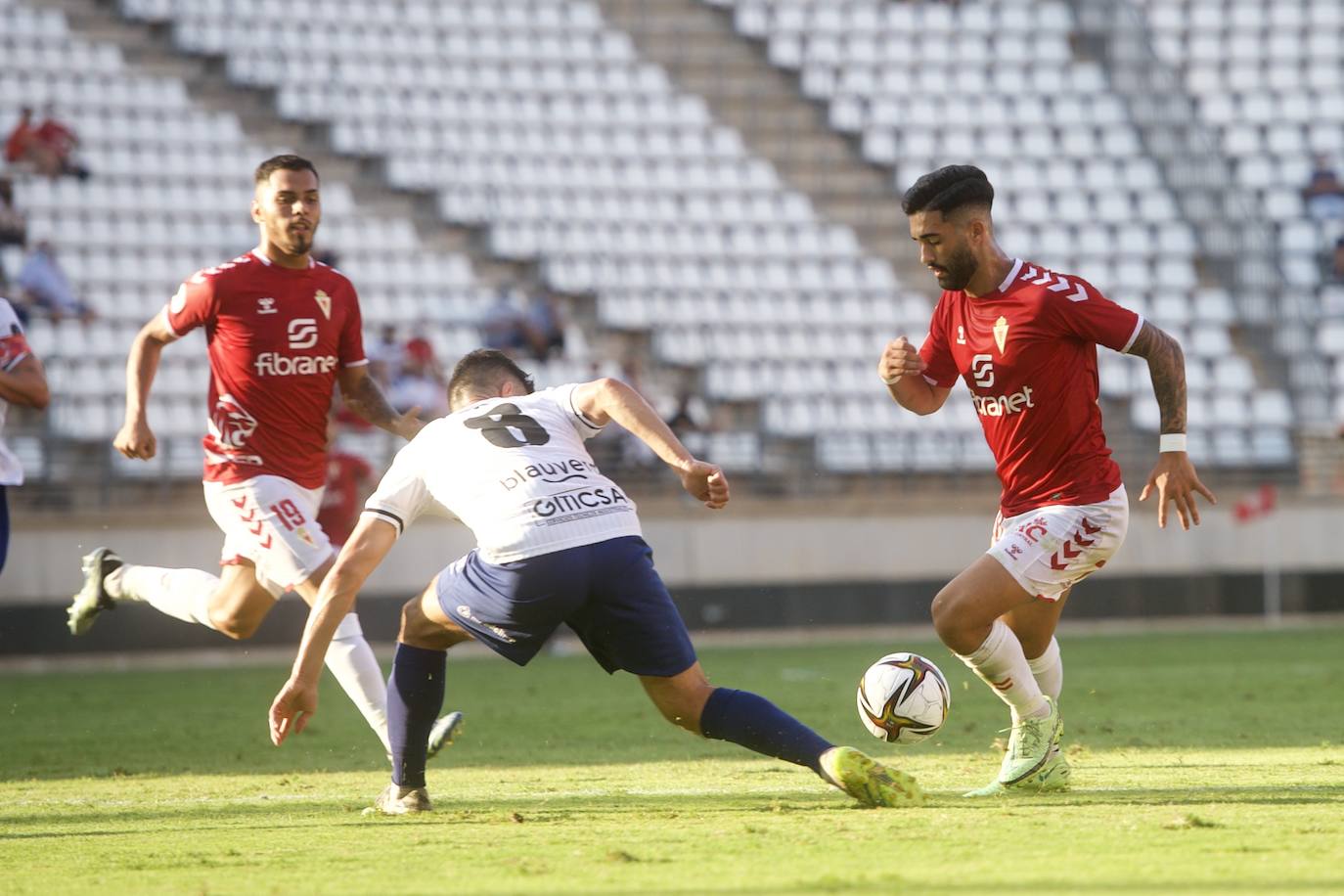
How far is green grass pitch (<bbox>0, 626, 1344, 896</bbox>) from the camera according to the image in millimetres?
4617

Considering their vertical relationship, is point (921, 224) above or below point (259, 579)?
above

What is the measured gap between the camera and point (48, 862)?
17.0 feet

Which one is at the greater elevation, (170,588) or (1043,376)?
(1043,376)

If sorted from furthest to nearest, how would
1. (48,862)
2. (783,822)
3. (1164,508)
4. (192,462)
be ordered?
(192,462) < (1164,508) < (783,822) < (48,862)

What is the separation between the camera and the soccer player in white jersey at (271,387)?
7215mm

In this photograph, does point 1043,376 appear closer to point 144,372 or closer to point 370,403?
point 370,403

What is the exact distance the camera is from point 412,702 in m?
5.96

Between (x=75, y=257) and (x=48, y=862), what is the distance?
565 inches

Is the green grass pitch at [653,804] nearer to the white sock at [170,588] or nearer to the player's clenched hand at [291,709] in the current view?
the player's clenched hand at [291,709]

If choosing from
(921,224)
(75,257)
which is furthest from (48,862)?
(75,257)

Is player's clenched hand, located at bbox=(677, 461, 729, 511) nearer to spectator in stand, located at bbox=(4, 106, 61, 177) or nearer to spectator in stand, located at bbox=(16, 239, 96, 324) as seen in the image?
spectator in stand, located at bbox=(16, 239, 96, 324)

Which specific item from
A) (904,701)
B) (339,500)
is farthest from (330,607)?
(339,500)

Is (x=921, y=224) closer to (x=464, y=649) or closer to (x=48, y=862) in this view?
(x=48, y=862)

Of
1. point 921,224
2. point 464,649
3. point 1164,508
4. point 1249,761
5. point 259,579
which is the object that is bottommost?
point 464,649
